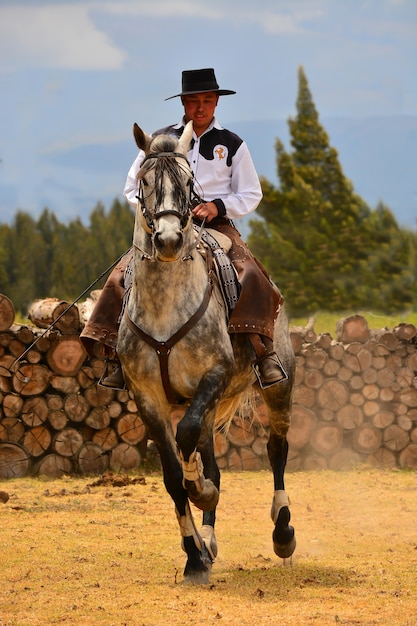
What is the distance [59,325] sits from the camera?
1159cm

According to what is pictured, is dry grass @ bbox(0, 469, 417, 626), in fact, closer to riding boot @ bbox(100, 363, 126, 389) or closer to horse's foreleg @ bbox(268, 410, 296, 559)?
horse's foreleg @ bbox(268, 410, 296, 559)

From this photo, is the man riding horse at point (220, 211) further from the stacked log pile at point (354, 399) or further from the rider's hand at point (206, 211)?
the stacked log pile at point (354, 399)

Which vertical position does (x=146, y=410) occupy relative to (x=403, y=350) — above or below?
below

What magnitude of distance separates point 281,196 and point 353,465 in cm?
2848

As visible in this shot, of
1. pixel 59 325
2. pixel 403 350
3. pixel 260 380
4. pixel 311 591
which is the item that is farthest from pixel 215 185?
pixel 403 350

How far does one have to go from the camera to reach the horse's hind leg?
7691mm

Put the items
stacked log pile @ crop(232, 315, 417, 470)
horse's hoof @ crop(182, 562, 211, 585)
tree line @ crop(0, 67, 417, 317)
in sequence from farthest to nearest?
tree line @ crop(0, 67, 417, 317), stacked log pile @ crop(232, 315, 417, 470), horse's hoof @ crop(182, 562, 211, 585)

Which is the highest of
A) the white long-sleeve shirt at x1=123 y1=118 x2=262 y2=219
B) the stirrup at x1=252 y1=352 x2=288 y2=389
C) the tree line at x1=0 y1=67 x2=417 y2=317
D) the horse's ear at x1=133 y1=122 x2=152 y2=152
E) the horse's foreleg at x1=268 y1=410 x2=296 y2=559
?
the tree line at x1=0 y1=67 x2=417 y2=317

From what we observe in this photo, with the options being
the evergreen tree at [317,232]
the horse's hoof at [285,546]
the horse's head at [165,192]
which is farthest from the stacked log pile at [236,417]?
the evergreen tree at [317,232]

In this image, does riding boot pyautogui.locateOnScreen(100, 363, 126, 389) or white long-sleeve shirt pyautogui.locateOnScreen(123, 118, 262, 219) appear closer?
riding boot pyautogui.locateOnScreen(100, 363, 126, 389)

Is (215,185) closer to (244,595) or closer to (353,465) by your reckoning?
(244,595)

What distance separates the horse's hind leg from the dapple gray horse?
873 mm

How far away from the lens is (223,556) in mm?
8031

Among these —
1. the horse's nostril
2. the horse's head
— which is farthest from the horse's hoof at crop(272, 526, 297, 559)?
the horse's nostril
